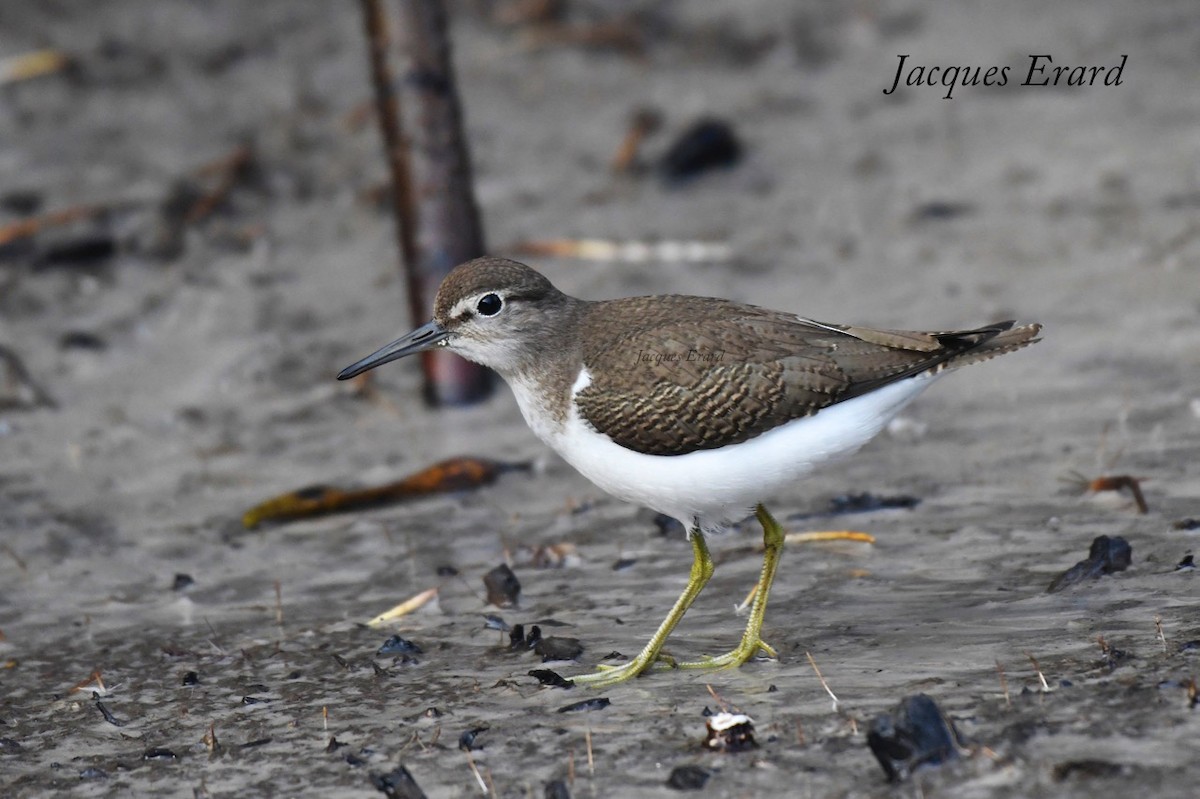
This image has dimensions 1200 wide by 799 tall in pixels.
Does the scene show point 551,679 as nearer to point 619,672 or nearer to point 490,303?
point 619,672

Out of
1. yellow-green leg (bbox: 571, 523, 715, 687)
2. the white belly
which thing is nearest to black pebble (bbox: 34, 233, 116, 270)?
the white belly

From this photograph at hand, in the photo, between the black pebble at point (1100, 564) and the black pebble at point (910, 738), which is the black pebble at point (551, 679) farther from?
the black pebble at point (1100, 564)

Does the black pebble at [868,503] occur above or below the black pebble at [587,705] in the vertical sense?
above

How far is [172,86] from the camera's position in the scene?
11406 millimetres

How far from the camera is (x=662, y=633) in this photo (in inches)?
202

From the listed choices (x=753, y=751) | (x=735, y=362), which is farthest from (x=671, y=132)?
(x=753, y=751)

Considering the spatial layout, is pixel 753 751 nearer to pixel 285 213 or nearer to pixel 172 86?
pixel 285 213

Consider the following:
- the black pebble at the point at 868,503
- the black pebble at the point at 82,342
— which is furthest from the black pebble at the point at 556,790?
the black pebble at the point at 82,342

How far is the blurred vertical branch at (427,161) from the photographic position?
8.22m

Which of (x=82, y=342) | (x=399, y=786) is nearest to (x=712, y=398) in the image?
(x=399, y=786)

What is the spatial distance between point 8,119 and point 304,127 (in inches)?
87.4

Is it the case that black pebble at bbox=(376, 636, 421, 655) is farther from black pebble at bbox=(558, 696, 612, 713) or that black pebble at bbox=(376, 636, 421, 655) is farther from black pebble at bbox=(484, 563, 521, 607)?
black pebble at bbox=(558, 696, 612, 713)

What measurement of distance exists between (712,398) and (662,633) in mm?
855
